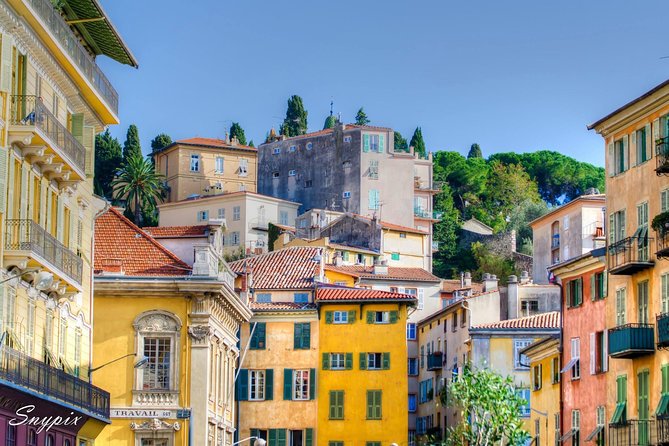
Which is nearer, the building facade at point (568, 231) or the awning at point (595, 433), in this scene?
the awning at point (595, 433)

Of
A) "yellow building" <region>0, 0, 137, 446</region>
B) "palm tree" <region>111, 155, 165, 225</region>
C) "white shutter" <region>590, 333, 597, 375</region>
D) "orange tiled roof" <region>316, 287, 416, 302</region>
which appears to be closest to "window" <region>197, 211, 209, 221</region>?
"palm tree" <region>111, 155, 165, 225</region>

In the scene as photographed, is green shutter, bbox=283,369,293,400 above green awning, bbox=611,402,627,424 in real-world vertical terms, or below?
above

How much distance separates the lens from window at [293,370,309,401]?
3740 inches

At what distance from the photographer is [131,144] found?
175m

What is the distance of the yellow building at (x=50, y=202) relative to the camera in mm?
44281

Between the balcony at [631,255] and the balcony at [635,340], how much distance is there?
1988 mm

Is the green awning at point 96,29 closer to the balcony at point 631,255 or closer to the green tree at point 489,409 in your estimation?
the balcony at point 631,255

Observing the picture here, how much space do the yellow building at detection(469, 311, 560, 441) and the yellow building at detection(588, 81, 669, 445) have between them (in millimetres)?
33171

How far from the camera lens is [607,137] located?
6247cm

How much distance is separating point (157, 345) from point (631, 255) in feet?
70.8

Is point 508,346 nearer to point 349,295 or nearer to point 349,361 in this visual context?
point 349,361

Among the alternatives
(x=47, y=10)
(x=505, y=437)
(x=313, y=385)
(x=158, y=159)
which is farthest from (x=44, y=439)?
(x=158, y=159)

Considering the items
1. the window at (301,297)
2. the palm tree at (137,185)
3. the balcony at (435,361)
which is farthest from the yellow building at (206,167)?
the window at (301,297)

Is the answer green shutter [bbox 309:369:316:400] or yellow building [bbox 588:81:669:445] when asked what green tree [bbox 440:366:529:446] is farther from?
yellow building [bbox 588:81:669:445]
